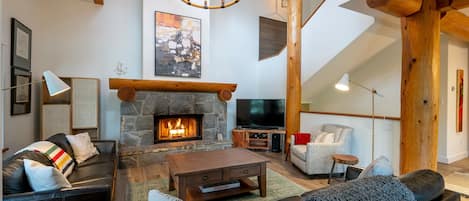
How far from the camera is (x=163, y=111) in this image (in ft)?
16.5

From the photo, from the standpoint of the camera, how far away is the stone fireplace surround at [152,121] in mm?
4551

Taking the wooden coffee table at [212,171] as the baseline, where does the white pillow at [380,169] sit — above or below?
above

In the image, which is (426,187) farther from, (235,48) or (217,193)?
(235,48)

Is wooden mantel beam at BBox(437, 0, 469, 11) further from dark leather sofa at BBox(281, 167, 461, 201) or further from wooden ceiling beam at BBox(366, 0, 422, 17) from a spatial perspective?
dark leather sofa at BBox(281, 167, 461, 201)

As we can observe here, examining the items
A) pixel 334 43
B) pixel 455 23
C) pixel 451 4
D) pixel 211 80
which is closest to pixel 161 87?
pixel 211 80

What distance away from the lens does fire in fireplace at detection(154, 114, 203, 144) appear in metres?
5.08

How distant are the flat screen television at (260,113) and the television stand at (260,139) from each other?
161 millimetres

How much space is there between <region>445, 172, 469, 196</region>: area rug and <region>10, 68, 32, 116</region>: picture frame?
5853 millimetres

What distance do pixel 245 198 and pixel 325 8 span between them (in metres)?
3.54

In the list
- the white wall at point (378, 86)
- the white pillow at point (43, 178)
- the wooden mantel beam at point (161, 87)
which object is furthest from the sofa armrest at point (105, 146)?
the white wall at point (378, 86)

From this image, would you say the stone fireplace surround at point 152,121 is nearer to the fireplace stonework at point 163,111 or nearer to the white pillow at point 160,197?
the fireplace stonework at point 163,111

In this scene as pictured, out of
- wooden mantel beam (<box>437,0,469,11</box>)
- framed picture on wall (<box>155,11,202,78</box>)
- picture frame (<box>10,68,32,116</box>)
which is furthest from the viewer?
framed picture on wall (<box>155,11,202,78</box>)

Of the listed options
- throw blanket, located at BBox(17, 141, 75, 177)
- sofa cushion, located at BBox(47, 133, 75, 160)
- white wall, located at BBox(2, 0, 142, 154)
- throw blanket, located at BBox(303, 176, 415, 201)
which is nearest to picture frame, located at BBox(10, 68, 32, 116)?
white wall, located at BBox(2, 0, 142, 154)

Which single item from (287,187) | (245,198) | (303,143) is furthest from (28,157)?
(303,143)
